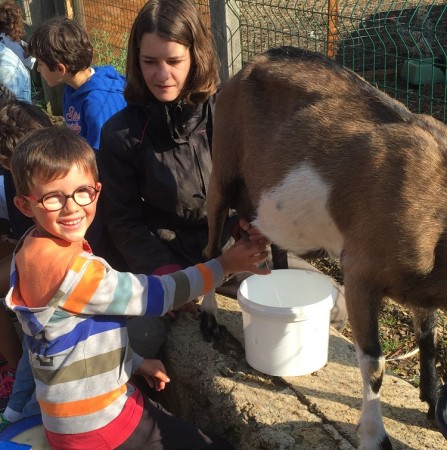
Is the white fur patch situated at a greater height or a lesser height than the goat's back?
lesser

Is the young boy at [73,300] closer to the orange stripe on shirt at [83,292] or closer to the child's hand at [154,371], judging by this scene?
the orange stripe on shirt at [83,292]

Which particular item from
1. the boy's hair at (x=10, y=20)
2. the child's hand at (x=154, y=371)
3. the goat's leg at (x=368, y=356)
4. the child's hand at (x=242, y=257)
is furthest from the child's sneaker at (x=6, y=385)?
the boy's hair at (x=10, y=20)

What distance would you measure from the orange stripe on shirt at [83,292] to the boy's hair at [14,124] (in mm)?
1125

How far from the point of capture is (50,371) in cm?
227

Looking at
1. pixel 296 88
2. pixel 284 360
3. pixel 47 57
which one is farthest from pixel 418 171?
pixel 47 57

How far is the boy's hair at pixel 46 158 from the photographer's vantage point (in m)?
2.21

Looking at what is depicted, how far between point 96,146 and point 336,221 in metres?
2.23

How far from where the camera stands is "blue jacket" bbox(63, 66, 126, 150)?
442cm

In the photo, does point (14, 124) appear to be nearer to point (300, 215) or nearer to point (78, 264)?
point (78, 264)

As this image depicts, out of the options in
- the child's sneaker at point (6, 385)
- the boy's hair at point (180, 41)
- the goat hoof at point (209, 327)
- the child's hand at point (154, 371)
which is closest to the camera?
the child's hand at point (154, 371)

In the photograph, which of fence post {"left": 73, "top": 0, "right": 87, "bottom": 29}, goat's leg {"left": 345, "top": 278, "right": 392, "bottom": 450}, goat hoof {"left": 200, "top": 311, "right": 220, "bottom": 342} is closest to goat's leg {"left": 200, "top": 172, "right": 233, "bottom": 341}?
goat hoof {"left": 200, "top": 311, "right": 220, "bottom": 342}

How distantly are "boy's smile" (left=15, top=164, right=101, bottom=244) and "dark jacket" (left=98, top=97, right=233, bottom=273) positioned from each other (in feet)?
3.39

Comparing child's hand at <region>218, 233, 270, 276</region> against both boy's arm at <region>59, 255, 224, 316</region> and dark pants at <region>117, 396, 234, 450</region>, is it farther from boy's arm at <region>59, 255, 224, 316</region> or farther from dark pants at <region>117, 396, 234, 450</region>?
dark pants at <region>117, 396, 234, 450</region>

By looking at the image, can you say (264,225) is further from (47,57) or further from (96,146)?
(47,57)
